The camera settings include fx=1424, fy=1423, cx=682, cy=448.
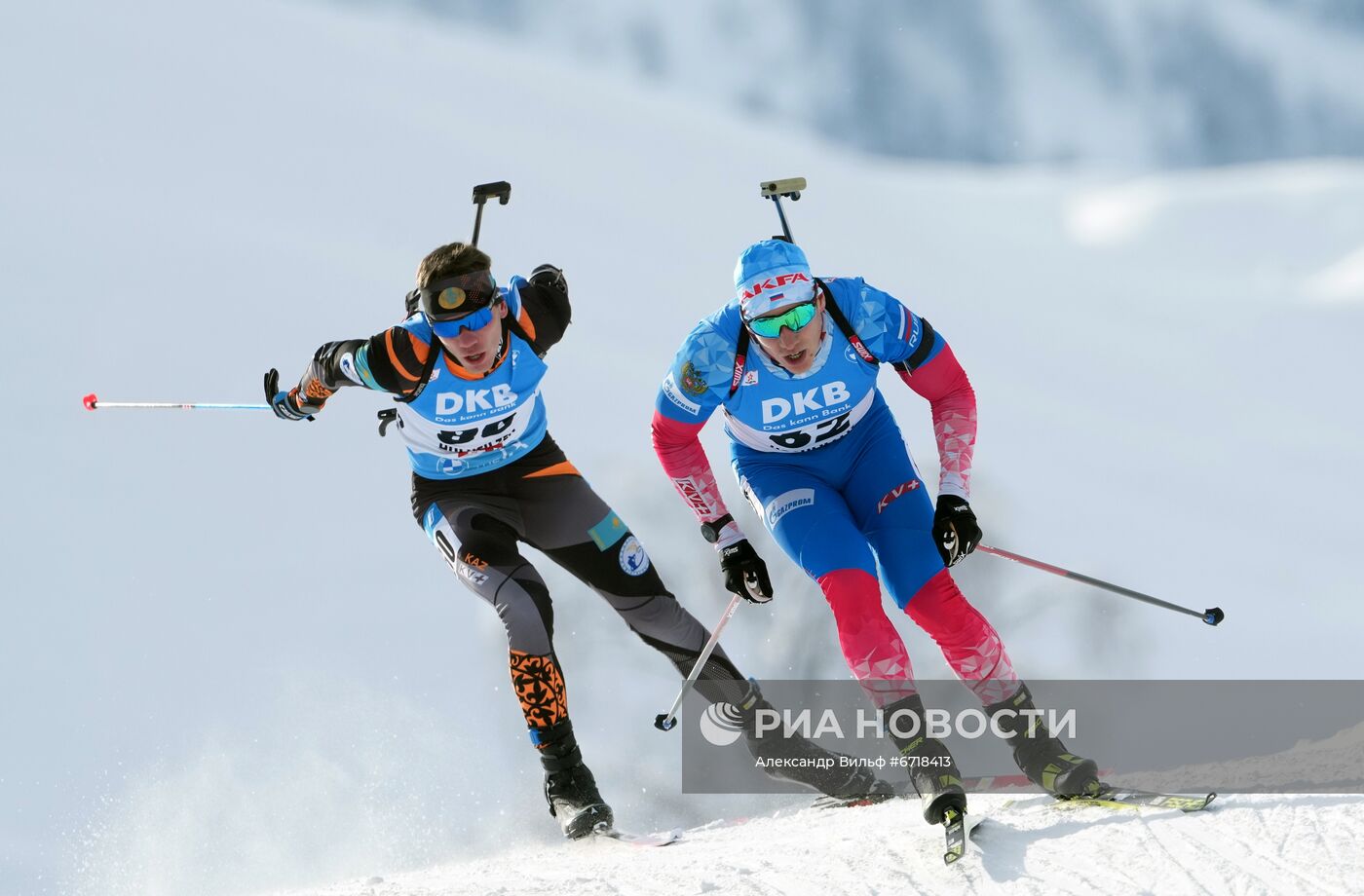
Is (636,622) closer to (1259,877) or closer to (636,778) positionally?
(1259,877)

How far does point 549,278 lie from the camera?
6.47 m

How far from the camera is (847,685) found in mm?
7930

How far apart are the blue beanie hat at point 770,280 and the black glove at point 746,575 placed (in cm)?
97

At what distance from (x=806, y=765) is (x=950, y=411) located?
177 cm

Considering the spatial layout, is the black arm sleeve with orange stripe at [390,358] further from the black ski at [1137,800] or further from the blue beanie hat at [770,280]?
the black ski at [1137,800]

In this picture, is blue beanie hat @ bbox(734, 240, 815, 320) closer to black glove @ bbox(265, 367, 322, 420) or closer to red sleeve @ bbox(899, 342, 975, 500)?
red sleeve @ bbox(899, 342, 975, 500)

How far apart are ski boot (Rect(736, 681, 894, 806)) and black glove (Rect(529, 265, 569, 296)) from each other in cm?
202

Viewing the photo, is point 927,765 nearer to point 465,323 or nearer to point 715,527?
point 715,527

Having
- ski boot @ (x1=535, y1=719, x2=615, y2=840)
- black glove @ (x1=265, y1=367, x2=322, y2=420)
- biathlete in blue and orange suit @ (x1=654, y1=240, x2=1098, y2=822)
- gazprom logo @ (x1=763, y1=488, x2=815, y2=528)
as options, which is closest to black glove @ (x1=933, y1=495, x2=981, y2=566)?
biathlete in blue and orange suit @ (x1=654, y1=240, x2=1098, y2=822)

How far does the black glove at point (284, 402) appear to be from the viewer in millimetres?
6434

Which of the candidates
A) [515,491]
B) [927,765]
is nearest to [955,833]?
[927,765]

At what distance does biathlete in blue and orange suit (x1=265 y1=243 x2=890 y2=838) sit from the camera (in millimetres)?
5918

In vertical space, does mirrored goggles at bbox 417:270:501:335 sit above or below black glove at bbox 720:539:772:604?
above

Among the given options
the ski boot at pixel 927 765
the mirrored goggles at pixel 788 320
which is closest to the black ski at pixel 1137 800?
the ski boot at pixel 927 765
